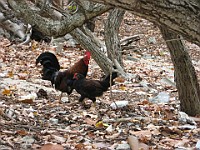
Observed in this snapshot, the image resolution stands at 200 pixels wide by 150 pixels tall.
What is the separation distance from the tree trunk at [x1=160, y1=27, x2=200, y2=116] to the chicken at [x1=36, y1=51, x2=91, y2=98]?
1.52m

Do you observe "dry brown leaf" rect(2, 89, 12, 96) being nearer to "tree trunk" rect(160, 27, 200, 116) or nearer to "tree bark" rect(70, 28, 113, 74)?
"tree bark" rect(70, 28, 113, 74)

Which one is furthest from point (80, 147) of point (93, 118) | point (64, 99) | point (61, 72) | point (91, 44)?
point (91, 44)

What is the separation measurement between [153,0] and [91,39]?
545 cm

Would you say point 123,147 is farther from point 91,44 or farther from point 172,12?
point 91,44

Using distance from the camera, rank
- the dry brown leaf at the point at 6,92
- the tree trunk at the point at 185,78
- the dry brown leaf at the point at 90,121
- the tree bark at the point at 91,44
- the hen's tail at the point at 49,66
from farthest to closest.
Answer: the tree bark at the point at 91,44, the hen's tail at the point at 49,66, the dry brown leaf at the point at 6,92, the tree trunk at the point at 185,78, the dry brown leaf at the point at 90,121

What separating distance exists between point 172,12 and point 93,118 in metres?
2.79

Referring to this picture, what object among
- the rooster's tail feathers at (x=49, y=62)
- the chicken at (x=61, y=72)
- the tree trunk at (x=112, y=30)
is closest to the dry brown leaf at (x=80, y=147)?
the chicken at (x=61, y=72)

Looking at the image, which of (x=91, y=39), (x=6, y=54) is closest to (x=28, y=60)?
(x=6, y=54)

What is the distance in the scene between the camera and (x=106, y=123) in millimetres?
4762

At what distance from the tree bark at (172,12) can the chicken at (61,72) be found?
148 inches

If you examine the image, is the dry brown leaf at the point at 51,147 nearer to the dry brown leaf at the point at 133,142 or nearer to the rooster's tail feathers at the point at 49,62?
the dry brown leaf at the point at 133,142

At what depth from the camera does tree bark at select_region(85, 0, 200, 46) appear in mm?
2475

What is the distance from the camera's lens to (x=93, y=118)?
510 cm

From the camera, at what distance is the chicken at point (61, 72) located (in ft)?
21.0
